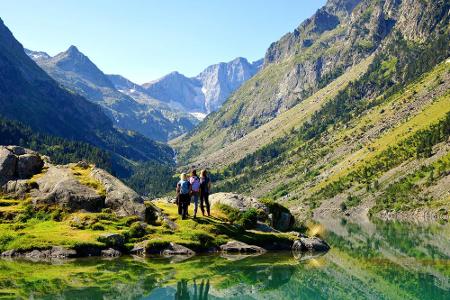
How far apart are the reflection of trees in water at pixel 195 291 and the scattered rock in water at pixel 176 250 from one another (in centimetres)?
1189

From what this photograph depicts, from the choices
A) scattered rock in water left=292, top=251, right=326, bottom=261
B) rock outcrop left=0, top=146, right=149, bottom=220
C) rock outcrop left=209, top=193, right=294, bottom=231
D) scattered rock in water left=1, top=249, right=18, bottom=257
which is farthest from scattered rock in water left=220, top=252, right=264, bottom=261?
scattered rock in water left=1, top=249, right=18, bottom=257

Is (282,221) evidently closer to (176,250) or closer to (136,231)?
(176,250)

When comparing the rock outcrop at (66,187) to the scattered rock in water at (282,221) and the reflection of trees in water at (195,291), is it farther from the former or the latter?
the reflection of trees in water at (195,291)

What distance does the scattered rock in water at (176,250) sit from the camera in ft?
146

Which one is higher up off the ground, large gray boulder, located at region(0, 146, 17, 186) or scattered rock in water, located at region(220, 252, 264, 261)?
large gray boulder, located at region(0, 146, 17, 186)

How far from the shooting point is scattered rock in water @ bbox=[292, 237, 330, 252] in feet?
167

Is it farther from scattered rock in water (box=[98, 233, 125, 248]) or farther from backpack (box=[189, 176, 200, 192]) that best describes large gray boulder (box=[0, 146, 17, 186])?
backpack (box=[189, 176, 200, 192])

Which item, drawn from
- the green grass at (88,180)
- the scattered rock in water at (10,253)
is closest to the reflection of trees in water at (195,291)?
the scattered rock in water at (10,253)

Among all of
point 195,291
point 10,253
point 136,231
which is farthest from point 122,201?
point 195,291

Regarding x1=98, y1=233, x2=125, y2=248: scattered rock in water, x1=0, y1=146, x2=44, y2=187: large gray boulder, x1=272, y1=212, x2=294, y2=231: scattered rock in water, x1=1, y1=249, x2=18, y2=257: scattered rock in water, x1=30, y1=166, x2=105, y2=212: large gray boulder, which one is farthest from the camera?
x1=272, y1=212, x2=294, y2=231: scattered rock in water

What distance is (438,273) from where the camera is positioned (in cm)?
4034

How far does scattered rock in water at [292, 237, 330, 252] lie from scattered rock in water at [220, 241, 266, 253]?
187 inches

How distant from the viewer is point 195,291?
98.6ft

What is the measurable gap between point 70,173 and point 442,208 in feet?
548
